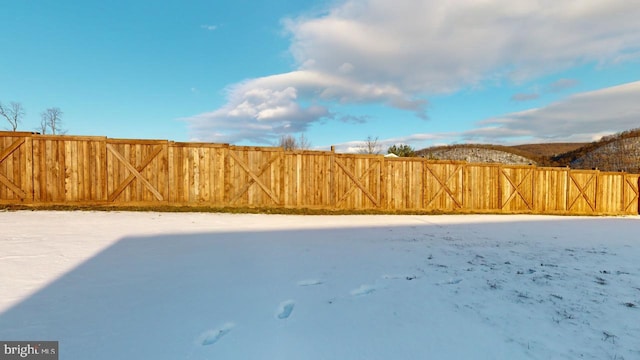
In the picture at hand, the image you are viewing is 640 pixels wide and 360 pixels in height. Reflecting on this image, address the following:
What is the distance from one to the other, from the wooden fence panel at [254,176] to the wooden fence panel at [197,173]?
0.26m

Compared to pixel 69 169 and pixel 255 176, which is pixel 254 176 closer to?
pixel 255 176

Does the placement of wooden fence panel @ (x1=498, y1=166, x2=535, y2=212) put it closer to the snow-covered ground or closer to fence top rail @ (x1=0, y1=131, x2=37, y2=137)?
the snow-covered ground

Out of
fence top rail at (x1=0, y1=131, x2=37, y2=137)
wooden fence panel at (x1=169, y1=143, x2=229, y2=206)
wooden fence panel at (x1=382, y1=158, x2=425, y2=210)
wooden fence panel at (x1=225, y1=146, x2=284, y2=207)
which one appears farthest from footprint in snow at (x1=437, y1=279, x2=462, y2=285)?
fence top rail at (x1=0, y1=131, x2=37, y2=137)

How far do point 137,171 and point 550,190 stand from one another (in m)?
15.6

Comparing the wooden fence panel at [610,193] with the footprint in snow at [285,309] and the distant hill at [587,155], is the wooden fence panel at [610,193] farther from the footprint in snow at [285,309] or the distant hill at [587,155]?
the footprint in snow at [285,309]

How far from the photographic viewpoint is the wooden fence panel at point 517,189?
1134 centimetres

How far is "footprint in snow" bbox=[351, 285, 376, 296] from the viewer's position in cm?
282

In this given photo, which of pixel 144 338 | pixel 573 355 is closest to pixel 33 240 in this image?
pixel 144 338

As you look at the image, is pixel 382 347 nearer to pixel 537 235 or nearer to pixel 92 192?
pixel 537 235

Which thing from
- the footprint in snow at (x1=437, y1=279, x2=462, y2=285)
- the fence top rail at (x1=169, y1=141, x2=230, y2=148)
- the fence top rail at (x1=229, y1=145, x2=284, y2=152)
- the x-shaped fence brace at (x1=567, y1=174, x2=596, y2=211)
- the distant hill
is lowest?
the footprint in snow at (x1=437, y1=279, x2=462, y2=285)

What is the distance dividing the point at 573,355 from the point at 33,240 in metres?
6.70

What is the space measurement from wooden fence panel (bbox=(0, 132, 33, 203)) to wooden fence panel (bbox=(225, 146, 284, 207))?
17.0 ft

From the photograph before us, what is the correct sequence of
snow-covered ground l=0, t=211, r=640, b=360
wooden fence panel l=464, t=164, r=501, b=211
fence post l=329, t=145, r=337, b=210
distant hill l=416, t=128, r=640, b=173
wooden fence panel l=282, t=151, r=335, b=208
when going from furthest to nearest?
1. distant hill l=416, t=128, r=640, b=173
2. wooden fence panel l=464, t=164, r=501, b=211
3. fence post l=329, t=145, r=337, b=210
4. wooden fence panel l=282, t=151, r=335, b=208
5. snow-covered ground l=0, t=211, r=640, b=360

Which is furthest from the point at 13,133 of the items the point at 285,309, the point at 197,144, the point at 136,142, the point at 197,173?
the point at 285,309
